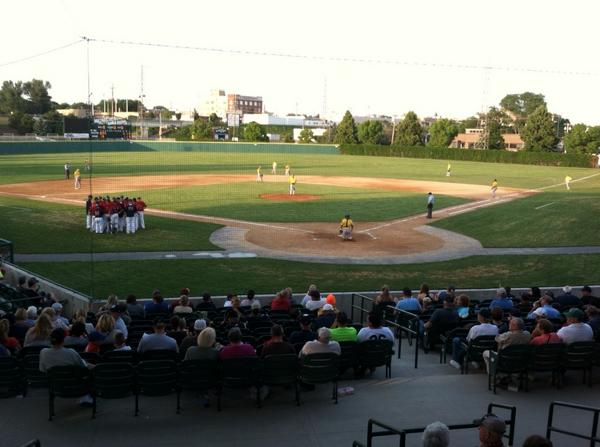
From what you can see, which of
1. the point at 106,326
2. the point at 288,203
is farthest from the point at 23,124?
the point at 106,326

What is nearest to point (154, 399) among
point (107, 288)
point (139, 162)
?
point (107, 288)

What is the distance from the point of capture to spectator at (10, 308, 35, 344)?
364 inches

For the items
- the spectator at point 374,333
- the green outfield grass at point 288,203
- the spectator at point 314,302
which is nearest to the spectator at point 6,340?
the spectator at point 374,333

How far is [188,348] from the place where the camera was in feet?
26.2

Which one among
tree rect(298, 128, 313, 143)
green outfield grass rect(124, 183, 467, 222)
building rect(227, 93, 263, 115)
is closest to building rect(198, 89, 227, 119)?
building rect(227, 93, 263, 115)

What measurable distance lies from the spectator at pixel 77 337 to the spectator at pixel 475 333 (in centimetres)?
580

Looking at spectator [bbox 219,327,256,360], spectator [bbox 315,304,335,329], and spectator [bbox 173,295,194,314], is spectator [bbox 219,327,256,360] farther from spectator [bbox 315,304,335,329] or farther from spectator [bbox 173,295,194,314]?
spectator [bbox 173,295,194,314]

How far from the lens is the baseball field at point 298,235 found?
18938 mm

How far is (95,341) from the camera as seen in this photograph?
8.44m

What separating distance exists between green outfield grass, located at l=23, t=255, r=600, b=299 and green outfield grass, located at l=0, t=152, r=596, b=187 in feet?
104

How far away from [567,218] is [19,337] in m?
28.2

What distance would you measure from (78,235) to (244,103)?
172m

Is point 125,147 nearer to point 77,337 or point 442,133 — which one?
point 442,133

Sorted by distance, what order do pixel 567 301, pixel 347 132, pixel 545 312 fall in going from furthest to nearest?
pixel 347 132
pixel 567 301
pixel 545 312
